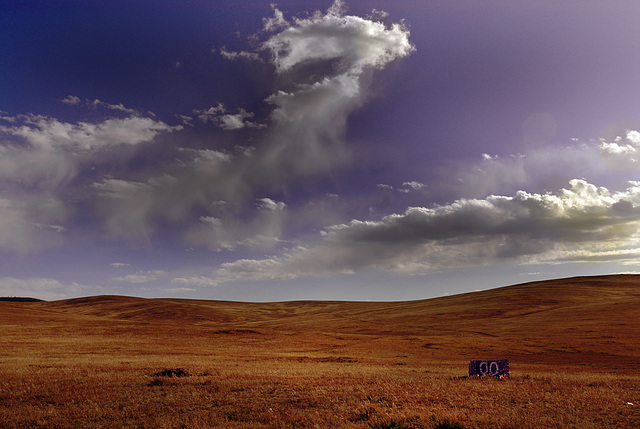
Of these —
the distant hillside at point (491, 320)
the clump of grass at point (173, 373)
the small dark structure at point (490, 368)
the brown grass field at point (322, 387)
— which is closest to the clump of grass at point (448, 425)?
the brown grass field at point (322, 387)

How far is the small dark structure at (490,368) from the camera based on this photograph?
26344 millimetres

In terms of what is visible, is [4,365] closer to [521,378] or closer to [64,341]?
[64,341]

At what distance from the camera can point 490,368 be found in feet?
87.6

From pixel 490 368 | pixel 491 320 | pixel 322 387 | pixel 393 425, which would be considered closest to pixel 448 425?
pixel 393 425

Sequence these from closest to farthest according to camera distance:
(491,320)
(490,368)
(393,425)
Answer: (393,425)
(490,368)
(491,320)

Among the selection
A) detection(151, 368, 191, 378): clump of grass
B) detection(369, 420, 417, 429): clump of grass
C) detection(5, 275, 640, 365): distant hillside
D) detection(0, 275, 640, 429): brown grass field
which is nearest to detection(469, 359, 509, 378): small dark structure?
detection(0, 275, 640, 429): brown grass field

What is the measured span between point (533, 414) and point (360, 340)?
171 feet

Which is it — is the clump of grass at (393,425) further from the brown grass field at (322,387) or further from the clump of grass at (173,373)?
the clump of grass at (173,373)

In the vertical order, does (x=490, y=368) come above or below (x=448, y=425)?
below

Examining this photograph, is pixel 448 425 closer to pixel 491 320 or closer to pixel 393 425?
pixel 393 425

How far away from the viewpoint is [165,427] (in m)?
12.4

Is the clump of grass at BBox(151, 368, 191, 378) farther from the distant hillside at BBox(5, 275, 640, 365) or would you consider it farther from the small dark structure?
the distant hillside at BBox(5, 275, 640, 365)

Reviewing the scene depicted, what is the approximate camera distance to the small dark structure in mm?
26344

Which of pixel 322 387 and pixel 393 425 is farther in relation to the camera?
pixel 322 387
